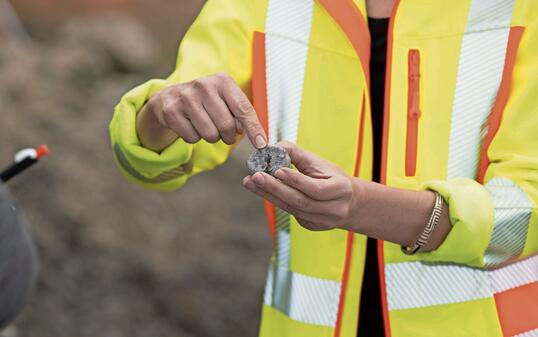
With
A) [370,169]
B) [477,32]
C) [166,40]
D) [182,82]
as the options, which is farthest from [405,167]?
[166,40]

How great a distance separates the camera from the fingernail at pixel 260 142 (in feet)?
4.88

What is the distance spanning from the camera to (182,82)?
1710mm

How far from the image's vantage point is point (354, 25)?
167 centimetres

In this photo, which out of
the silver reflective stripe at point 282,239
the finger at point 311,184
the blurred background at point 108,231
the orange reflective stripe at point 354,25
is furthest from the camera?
the blurred background at point 108,231

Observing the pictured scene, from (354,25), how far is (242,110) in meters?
0.26

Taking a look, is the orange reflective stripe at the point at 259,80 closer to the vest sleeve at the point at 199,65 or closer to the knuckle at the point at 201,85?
the vest sleeve at the point at 199,65

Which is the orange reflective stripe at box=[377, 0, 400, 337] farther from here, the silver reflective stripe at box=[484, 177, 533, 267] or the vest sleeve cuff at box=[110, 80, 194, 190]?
the vest sleeve cuff at box=[110, 80, 194, 190]

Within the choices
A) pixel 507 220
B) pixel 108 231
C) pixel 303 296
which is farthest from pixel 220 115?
pixel 108 231

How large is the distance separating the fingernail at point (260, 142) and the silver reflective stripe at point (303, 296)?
32cm

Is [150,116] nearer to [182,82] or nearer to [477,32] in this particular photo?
[182,82]

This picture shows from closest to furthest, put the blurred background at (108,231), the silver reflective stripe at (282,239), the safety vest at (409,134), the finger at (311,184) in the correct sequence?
1. the finger at (311,184)
2. the safety vest at (409,134)
3. the silver reflective stripe at (282,239)
4. the blurred background at (108,231)

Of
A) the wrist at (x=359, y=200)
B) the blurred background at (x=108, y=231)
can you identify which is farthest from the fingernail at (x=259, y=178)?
the blurred background at (x=108, y=231)

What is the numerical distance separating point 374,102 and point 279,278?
1.14 ft

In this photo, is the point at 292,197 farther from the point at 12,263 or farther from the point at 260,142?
the point at 12,263
